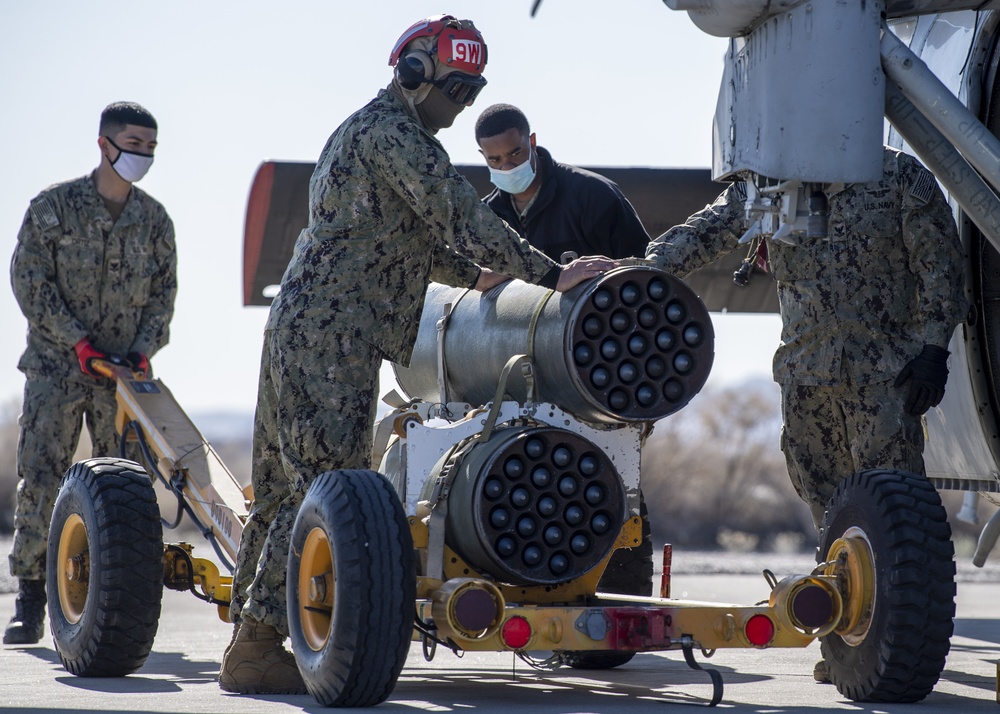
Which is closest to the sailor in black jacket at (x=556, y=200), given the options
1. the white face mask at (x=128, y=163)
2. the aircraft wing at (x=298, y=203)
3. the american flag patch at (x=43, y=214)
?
the white face mask at (x=128, y=163)

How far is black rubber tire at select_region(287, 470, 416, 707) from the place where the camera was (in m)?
4.10

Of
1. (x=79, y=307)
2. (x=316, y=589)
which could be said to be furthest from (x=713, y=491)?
(x=316, y=589)

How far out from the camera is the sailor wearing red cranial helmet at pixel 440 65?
5000 mm

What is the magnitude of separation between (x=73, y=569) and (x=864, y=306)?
321cm

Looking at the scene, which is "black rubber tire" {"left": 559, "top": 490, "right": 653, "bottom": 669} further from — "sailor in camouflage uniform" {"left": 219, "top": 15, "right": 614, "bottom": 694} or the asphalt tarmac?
"sailor in camouflage uniform" {"left": 219, "top": 15, "right": 614, "bottom": 694}

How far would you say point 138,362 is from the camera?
23.5 feet

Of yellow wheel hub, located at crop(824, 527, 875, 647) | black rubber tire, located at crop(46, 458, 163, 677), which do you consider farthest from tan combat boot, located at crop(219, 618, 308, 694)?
yellow wheel hub, located at crop(824, 527, 875, 647)

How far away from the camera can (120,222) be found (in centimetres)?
741

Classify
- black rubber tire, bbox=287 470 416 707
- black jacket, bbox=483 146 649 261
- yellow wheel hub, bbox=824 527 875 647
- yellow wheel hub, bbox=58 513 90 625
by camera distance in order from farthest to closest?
black jacket, bbox=483 146 649 261 < yellow wheel hub, bbox=58 513 90 625 < yellow wheel hub, bbox=824 527 875 647 < black rubber tire, bbox=287 470 416 707

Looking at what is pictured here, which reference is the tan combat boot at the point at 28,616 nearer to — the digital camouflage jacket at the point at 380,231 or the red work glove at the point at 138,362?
the red work glove at the point at 138,362

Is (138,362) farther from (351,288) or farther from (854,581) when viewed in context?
(854,581)

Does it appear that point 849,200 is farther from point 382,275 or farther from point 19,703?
point 19,703

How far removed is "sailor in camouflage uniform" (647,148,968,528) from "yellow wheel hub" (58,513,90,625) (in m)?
2.47

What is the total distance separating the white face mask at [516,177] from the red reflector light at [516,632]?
235 cm
